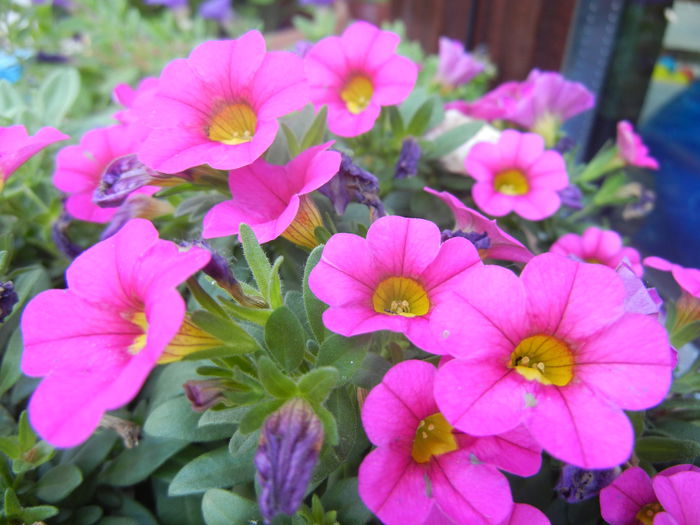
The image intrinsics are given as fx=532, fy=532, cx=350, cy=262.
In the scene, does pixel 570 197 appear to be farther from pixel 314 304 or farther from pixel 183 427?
pixel 183 427

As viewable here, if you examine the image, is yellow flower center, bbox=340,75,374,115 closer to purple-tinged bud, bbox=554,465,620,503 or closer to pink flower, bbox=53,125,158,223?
pink flower, bbox=53,125,158,223

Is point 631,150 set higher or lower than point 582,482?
higher

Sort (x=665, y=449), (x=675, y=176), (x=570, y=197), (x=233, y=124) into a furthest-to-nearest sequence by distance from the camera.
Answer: (x=675, y=176) < (x=570, y=197) < (x=233, y=124) < (x=665, y=449)

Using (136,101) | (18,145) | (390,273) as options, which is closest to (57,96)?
(136,101)

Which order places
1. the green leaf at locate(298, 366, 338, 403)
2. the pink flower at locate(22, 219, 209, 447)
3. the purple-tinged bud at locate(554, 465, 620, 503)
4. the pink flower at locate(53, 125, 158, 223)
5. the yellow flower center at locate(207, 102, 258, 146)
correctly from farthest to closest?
1. the pink flower at locate(53, 125, 158, 223)
2. the yellow flower center at locate(207, 102, 258, 146)
3. the purple-tinged bud at locate(554, 465, 620, 503)
4. the green leaf at locate(298, 366, 338, 403)
5. the pink flower at locate(22, 219, 209, 447)

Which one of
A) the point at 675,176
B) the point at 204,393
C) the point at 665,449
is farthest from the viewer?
the point at 675,176

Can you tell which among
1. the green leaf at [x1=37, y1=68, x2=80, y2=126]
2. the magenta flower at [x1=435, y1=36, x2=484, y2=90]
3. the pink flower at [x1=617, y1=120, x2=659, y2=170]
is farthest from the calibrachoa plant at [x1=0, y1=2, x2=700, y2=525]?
the magenta flower at [x1=435, y1=36, x2=484, y2=90]

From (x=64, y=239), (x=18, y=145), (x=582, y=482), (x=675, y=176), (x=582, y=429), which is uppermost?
(x=18, y=145)

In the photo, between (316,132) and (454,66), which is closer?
(316,132)
